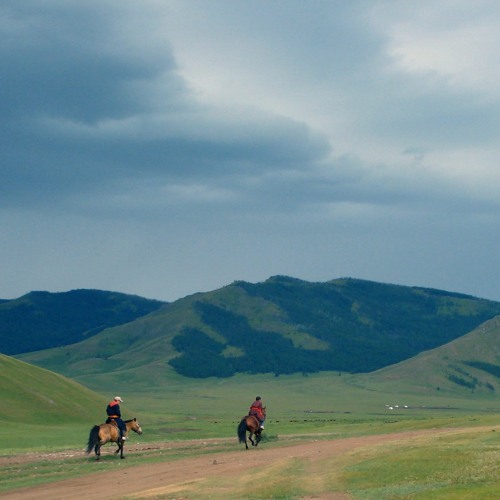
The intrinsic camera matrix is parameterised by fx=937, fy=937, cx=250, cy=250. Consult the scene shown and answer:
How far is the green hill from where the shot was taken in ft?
331

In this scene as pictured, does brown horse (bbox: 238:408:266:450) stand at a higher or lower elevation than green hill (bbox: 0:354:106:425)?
lower

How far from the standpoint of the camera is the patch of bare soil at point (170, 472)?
36.8 meters

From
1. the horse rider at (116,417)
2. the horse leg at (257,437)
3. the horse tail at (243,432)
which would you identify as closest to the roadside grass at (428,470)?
the horse tail at (243,432)

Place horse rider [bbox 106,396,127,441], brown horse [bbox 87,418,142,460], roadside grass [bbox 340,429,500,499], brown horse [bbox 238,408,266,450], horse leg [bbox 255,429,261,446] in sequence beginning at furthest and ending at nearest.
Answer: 1. horse leg [bbox 255,429,261,446]
2. brown horse [bbox 238,408,266,450]
3. horse rider [bbox 106,396,127,441]
4. brown horse [bbox 87,418,142,460]
5. roadside grass [bbox 340,429,500,499]

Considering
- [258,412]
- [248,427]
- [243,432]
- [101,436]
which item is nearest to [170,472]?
[101,436]

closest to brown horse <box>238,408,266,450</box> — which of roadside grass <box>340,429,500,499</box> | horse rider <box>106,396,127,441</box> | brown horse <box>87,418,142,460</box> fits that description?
horse rider <box>106,396,127,441</box>

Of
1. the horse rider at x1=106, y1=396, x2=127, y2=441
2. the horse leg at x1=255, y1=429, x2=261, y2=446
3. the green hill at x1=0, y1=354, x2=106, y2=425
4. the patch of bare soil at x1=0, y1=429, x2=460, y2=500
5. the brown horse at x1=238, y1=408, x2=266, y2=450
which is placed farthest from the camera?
the green hill at x1=0, y1=354, x2=106, y2=425

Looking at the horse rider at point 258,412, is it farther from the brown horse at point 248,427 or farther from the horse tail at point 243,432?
the horse tail at point 243,432

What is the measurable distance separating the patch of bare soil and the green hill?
44.9 meters

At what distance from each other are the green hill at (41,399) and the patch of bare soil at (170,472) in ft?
→ 147

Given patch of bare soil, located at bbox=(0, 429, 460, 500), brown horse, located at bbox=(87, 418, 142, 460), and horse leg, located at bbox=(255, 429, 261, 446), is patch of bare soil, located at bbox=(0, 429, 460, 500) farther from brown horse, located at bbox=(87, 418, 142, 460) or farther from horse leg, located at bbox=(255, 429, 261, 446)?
brown horse, located at bbox=(87, 418, 142, 460)

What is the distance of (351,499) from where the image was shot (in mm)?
32938

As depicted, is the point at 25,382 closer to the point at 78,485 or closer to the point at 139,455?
the point at 139,455

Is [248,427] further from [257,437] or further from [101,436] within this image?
[101,436]
